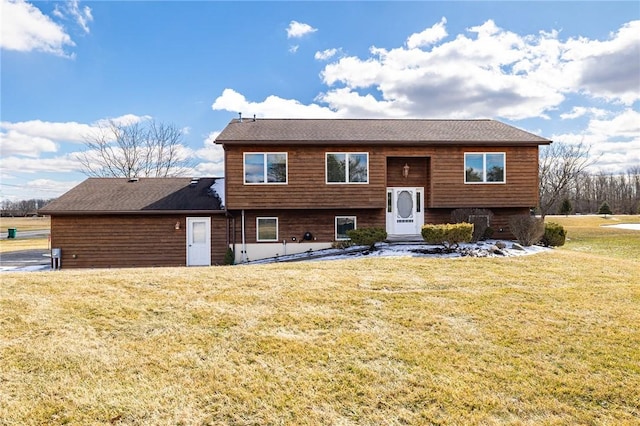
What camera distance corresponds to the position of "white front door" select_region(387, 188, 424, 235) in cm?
1611

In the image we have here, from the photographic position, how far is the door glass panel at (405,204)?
16.2m

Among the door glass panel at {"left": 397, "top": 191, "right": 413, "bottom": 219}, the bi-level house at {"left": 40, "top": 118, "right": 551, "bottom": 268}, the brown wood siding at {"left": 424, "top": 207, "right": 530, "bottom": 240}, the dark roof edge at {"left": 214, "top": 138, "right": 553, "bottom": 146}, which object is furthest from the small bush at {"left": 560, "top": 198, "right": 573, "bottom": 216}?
the door glass panel at {"left": 397, "top": 191, "right": 413, "bottom": 219}

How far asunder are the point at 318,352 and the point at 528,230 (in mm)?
12639

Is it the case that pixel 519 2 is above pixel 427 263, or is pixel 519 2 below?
above

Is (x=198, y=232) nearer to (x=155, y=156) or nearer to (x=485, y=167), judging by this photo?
(x=485, y=167)

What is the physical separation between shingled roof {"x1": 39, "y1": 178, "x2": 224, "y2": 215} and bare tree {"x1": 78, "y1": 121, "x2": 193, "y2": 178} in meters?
17.0

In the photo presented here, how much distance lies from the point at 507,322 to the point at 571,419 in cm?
231

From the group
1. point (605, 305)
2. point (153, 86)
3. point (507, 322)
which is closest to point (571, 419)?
point (507, 322)

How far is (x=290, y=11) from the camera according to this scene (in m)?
14.7

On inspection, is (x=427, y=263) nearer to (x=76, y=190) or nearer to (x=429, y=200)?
(x=429, y=200)

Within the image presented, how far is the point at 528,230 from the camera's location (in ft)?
45.8

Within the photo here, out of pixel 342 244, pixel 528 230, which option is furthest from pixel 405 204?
pixel 528 230

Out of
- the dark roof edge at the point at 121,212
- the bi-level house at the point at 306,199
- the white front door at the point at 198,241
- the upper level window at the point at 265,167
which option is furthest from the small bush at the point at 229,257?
the upper level window at the point at 265,167

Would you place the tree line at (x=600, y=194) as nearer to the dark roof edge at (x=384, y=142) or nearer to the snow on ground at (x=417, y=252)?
the dark roof edge at (x=384, y=142)
